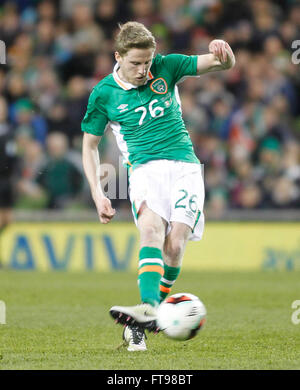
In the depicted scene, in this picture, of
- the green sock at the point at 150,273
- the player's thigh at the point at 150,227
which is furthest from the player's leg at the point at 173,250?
the green sock at the point at 150,273

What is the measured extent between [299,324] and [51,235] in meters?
6.93

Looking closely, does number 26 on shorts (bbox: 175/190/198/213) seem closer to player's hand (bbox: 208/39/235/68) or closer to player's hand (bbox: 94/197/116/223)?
player's hand (bbox: 94/197/116/223)

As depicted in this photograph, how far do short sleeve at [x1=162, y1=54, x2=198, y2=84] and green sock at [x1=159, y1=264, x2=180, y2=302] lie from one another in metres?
1.36

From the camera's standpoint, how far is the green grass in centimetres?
519

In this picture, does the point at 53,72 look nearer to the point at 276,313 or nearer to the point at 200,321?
the point at 276,313

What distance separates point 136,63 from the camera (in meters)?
5.71

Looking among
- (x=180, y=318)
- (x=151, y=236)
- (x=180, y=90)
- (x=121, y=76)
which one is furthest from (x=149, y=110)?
(x=180, y=90)

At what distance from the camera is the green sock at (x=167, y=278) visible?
6066 mm

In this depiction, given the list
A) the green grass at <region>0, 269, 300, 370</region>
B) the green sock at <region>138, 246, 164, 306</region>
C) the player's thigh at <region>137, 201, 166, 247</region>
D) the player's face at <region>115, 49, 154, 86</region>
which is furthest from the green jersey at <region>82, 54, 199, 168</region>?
the green grass at <region>0, 269, 300, 370</region>

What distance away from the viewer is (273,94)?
14.7 meters

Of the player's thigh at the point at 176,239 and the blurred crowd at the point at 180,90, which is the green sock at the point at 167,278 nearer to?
the player's thigh at the point at 176,239

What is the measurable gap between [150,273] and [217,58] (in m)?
1.55
